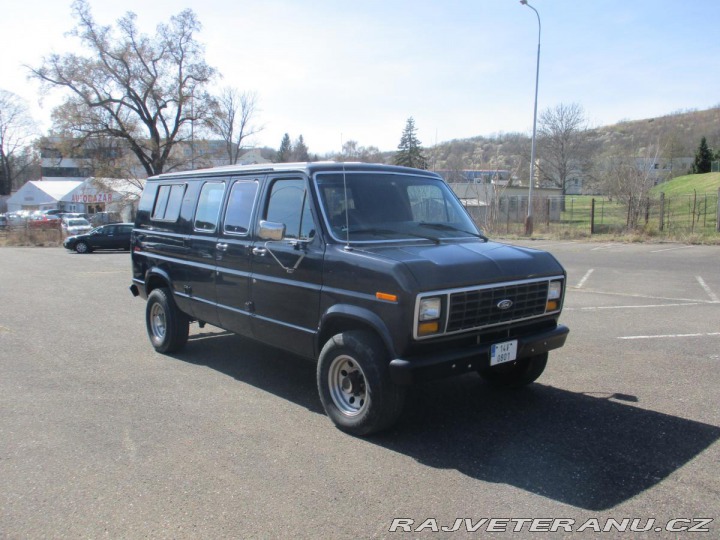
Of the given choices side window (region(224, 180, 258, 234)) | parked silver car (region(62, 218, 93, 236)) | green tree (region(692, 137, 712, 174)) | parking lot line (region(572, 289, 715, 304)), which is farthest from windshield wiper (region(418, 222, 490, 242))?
green tree (region(692, 137, 712, 174))

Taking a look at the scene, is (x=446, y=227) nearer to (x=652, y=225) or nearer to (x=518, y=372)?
(x=518, y=372)

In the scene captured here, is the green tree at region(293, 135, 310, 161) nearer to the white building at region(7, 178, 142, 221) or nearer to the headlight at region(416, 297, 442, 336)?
the white building at region(7, 178, 142, 221)

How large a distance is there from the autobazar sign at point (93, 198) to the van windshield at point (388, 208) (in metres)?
45.8

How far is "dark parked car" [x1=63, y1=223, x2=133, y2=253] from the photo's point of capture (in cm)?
2908

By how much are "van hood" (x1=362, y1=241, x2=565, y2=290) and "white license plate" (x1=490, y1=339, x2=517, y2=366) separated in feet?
1.68

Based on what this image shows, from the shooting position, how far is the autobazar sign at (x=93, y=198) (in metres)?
47.6

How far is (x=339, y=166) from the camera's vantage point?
5.28 meters

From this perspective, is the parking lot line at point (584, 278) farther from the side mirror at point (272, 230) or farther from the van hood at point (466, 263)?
the side mirror at point (272, 230)

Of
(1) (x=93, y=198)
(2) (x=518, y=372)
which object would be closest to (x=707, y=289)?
(2) (x=518, y=372)

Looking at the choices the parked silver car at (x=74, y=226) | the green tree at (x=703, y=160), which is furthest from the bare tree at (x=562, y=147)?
the parked silver car at (x=74, y=226)

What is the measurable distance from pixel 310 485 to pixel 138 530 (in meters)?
1.07

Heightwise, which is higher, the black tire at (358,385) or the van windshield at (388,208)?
the van windshield at (388,208)

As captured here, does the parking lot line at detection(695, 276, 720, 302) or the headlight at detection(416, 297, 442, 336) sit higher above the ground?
the headlight at detection(416, 297, 442, 336)

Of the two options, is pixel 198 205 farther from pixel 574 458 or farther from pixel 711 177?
pixel 711 177
